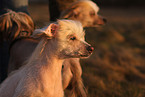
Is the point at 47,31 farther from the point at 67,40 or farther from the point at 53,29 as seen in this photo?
the point at 67,40

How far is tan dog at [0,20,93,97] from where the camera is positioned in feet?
8.41

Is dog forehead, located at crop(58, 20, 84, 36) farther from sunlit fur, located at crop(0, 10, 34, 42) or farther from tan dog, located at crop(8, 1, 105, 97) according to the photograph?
sunlit fur, located at crop(0, 10, 34, 42)

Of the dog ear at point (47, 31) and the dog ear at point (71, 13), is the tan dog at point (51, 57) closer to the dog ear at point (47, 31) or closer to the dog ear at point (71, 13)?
the dog ear at point (47, 31)

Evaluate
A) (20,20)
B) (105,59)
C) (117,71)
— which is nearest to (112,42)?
(105,59)

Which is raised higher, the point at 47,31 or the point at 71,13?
the point at 71,13

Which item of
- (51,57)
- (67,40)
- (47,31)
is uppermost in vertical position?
(47,31)

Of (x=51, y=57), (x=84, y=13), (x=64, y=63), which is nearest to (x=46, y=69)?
(x=51, y=57)

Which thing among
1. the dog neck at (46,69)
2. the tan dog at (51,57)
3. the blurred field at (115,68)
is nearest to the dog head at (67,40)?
the tan dog at (51,57)

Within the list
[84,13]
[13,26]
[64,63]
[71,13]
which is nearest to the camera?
[64,63]

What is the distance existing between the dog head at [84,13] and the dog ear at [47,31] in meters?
1.37

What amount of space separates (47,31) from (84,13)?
1.89 metres

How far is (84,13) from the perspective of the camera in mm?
4246

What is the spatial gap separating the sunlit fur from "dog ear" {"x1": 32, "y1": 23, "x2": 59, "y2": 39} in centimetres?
115

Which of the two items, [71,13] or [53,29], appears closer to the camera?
[53,29]
